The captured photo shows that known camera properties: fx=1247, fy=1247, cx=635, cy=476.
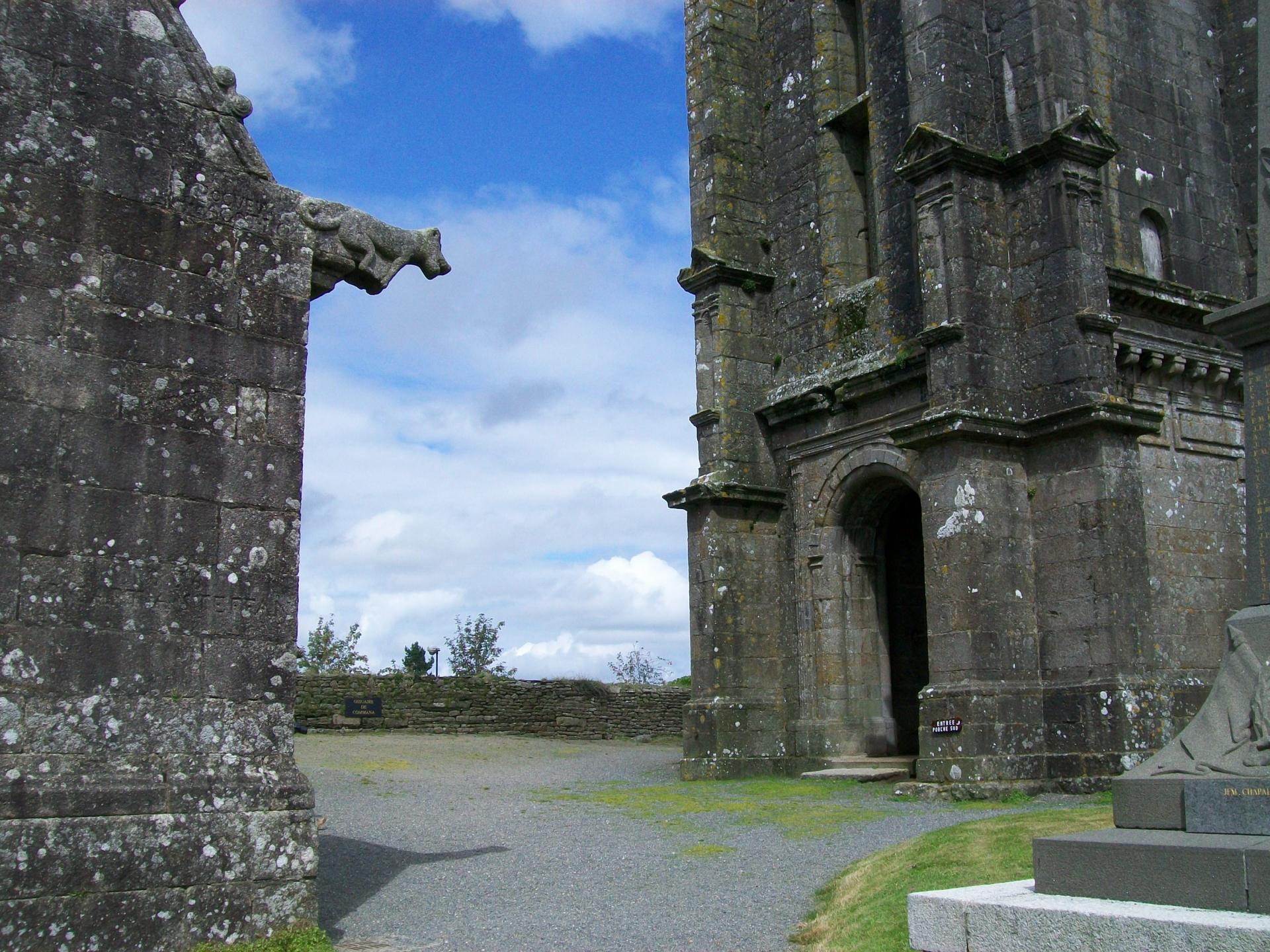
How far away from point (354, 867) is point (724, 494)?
29.0 feet

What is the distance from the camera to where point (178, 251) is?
598 cm

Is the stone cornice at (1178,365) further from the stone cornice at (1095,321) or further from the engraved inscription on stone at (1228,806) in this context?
the engraved inscription on stone at (1228,806)

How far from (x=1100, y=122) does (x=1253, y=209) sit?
9.66ft

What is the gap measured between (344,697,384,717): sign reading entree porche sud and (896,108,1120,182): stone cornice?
1277 cm

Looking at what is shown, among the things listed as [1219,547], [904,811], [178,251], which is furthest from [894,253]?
[178,251]

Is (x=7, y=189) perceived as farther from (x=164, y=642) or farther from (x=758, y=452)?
(x=758, y=452)

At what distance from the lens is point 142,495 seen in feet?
18.6

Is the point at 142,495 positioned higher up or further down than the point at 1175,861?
higher up

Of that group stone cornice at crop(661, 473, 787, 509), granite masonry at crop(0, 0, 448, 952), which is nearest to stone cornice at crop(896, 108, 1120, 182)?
stone cornice at crop(661, 473, 787, 509)

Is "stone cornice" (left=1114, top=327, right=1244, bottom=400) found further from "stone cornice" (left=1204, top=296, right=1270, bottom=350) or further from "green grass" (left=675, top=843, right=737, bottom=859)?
"green grass" (left=675, top=843, right=737, bottom=859)

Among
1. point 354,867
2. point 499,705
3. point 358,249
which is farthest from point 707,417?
point 358,249

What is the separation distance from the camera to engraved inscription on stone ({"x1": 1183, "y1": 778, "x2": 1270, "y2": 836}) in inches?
211

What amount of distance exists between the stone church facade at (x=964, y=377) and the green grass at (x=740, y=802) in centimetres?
116

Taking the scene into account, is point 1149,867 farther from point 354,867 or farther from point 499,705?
point 499,705
